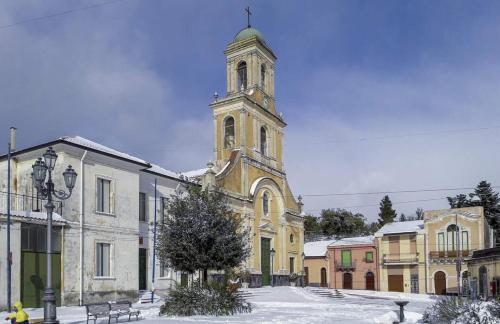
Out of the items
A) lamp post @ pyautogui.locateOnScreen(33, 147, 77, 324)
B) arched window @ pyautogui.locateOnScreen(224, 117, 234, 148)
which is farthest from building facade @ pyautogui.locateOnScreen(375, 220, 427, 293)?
lamp post @ pyautogui.locateOnScreen(33, 147, 77, 324)

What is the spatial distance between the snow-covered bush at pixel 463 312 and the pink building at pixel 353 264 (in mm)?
40694

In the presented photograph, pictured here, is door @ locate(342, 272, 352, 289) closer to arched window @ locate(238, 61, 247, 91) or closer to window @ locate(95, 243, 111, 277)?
arched window @ locate(238, 61, 247, 91)

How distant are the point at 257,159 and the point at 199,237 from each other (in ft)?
61.1


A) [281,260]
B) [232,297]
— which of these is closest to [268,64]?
[281,260]

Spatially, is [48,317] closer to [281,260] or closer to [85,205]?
[85,205]

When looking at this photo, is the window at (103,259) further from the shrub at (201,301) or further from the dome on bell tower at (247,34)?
the dome on bell tower at (247,34)

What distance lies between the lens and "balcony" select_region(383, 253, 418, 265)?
51312 millimetres

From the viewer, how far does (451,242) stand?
4978cm

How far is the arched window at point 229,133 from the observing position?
128 ft

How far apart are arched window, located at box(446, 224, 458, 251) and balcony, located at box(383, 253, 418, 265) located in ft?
10.9

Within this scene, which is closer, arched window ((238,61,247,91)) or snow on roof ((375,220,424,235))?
arched window ((238,61,247,91))

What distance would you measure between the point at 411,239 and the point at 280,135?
18.5m

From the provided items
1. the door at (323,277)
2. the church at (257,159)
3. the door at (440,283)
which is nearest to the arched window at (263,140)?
the church at (257,159)

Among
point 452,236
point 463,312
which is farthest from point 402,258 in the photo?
point 463,312
